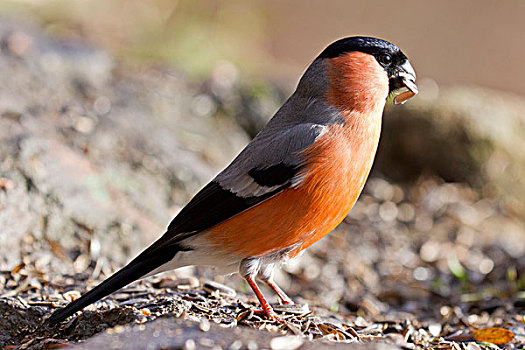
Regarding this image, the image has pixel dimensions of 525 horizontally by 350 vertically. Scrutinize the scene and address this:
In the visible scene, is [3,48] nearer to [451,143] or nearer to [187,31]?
[187,31]

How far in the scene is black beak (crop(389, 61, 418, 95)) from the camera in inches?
163

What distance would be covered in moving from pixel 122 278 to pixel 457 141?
5.10 meters

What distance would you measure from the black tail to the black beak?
176 centimetres

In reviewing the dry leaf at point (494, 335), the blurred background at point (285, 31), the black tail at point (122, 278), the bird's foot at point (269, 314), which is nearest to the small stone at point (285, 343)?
the bird's foot at point (269, 314)

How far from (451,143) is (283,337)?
209 inches

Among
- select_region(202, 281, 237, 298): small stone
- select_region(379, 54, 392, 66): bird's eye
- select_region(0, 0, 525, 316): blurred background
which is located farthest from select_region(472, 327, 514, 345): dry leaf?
select_region(379, 54, 392, 66): bird's eye

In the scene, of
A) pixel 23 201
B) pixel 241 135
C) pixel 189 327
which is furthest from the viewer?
pixel 241 135

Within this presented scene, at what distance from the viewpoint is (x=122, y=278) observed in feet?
12.1

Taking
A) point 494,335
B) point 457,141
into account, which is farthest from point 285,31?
point 494,335

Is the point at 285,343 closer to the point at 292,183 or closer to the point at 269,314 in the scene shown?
the point at 269,314

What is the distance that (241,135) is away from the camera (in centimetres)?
770

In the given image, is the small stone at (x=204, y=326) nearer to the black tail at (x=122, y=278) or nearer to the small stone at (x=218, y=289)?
the black tail at (x=122, y=278)

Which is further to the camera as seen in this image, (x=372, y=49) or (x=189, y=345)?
(x=372, y=49)

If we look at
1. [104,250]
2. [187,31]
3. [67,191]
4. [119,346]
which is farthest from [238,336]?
[187,31]
